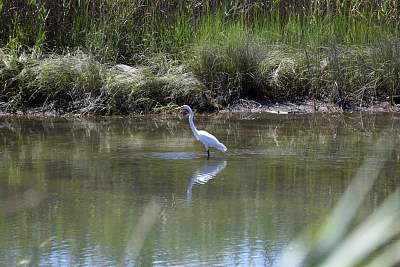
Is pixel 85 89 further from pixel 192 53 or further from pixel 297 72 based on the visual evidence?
pixel 297 72

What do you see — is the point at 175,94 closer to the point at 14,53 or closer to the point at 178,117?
the point at 178,117

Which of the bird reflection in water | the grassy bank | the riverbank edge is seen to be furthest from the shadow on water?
the grassy bank

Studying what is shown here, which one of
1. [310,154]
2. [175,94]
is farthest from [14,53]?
[310,154]

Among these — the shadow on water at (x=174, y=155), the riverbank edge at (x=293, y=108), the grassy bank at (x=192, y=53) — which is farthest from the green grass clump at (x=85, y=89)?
the shadow on water at (x=174, y=155)

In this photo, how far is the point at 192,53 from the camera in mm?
11477

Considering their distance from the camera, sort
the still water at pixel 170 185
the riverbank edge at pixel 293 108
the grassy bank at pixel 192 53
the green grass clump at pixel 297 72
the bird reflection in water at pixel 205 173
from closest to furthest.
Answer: the still water at pixel 170 185, the bird reflection in water at pixel 205 173, the grassy bank at pixel 192 53, the riverbank edge at pixel 293 108, the green grass clump at pixel 297 72

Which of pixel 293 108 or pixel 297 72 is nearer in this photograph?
pixel 293 108

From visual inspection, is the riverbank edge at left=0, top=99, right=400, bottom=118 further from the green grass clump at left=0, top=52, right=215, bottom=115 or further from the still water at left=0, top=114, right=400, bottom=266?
the still water at left=0, top=114, right=400, bottom=266

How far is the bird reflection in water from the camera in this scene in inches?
256

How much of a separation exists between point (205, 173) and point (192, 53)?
15.5 feet

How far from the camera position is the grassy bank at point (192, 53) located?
10.7 m

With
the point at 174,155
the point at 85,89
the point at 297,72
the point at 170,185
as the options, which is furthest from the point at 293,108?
the point at 170,185

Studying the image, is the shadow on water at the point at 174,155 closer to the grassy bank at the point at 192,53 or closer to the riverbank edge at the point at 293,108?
the riverbank edge at the point at 293,108

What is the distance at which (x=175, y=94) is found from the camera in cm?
1073
